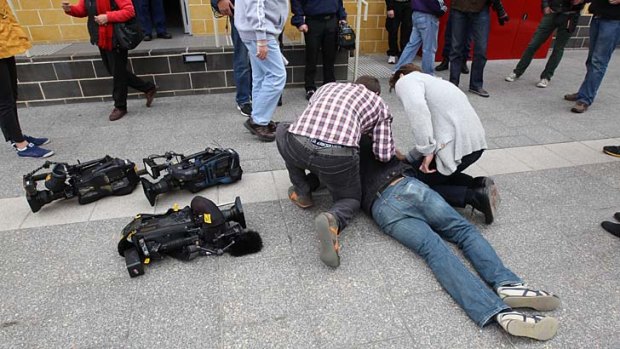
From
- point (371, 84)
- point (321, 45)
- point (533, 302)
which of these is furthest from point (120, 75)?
point (533, 302)

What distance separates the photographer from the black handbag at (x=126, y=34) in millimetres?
3754

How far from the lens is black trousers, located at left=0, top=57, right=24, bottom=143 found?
10.3 feet

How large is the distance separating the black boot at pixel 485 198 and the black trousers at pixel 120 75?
3642 millimetres

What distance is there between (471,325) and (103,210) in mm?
2400

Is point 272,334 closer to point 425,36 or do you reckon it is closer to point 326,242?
point 326,242

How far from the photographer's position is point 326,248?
2053mm

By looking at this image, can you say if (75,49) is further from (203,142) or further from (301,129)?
(301,129)

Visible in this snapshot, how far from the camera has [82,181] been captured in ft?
8.57

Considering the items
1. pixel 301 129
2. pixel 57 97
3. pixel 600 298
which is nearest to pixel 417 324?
pixel 600 298

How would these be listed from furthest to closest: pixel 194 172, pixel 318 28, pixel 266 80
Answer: pixel 318 28 → pixel 266 80 → pixel 194 172

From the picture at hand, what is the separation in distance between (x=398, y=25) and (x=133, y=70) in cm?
415

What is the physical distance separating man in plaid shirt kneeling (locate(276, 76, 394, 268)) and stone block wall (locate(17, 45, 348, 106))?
112 inches

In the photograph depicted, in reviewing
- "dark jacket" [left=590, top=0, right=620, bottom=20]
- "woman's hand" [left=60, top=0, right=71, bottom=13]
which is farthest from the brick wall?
"dark jacket" [left=590, top=0, right=620, bottom=20]

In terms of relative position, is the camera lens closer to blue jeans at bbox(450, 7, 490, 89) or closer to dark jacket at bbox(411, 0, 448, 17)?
dark jacket at bbox(411, 0, 448, 17)
